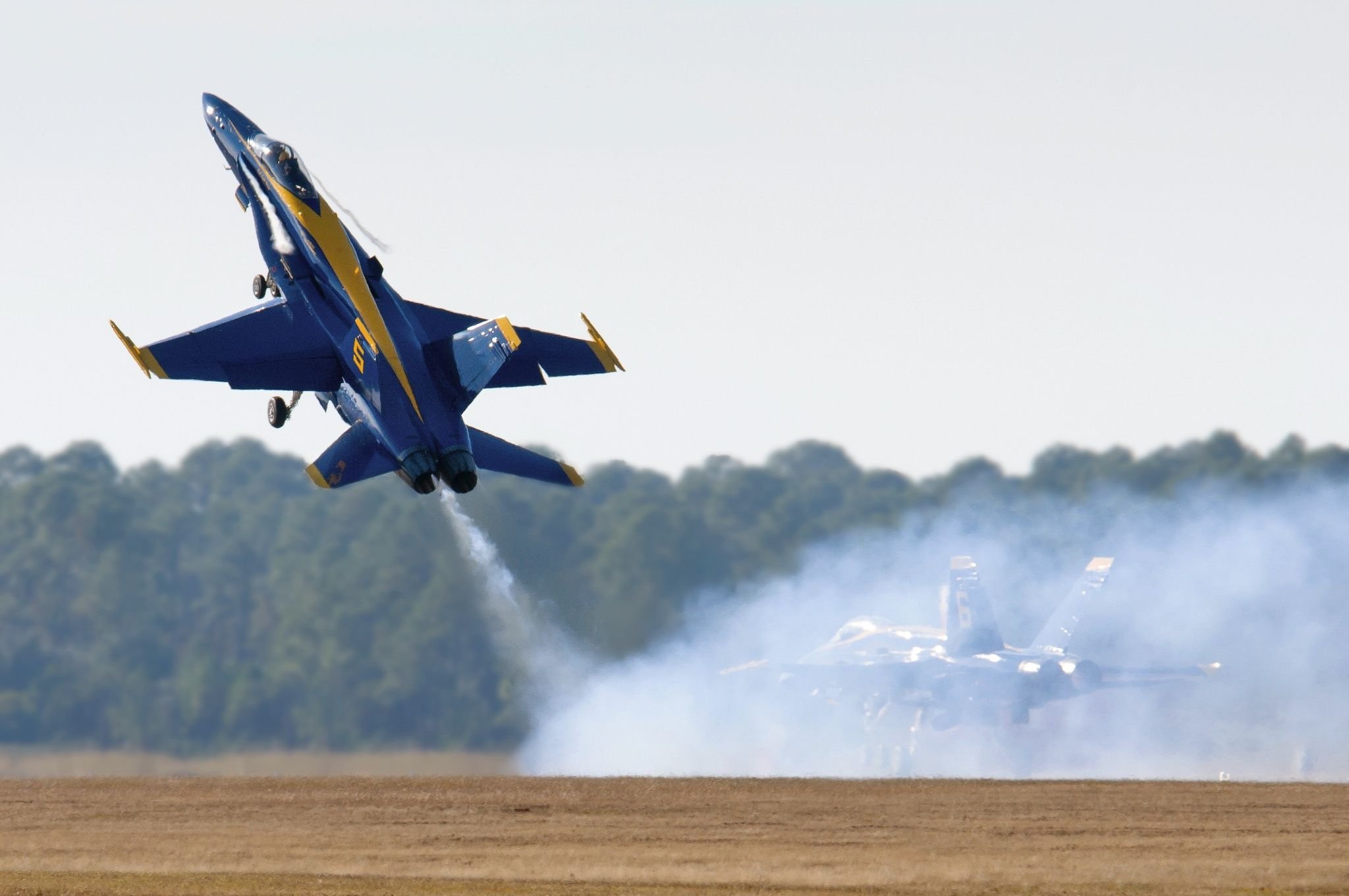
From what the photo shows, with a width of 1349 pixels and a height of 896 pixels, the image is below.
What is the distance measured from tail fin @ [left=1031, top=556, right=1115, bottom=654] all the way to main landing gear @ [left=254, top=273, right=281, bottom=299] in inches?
1280

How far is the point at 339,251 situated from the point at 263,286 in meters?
2.69

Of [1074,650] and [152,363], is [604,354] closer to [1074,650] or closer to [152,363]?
[152,363]

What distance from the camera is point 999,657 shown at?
5872cm

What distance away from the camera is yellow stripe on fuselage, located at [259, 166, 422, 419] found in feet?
109

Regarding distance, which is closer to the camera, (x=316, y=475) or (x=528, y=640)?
(x=316, y=475)

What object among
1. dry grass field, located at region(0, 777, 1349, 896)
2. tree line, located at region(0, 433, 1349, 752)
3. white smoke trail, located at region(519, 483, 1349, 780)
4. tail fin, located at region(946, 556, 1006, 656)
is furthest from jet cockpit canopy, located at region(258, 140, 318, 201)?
tail fin, located at region(946, 556, 1006, 656)

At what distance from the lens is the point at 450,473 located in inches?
1251

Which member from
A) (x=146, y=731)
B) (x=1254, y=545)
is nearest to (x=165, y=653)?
(x=146, y=731)

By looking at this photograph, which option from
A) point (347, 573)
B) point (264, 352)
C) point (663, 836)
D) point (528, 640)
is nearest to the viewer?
point (264, 352)

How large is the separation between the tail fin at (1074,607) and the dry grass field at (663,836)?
14.4 meters

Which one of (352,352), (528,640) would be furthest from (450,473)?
(528,640)

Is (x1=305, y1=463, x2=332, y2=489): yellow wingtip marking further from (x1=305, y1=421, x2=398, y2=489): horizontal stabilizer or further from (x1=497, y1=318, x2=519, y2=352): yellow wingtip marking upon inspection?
(x1=497, y1=318, x2=519, y2=352): yellow wingtip marking

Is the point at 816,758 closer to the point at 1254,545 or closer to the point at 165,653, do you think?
the point at 1254,545

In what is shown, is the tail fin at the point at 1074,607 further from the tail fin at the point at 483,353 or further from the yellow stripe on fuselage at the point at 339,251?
the yellow stripe on fuselage at the point at 339,251
